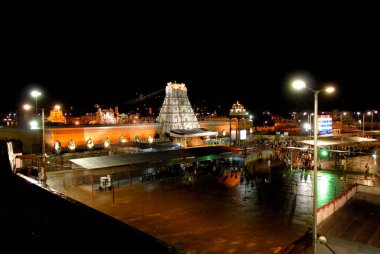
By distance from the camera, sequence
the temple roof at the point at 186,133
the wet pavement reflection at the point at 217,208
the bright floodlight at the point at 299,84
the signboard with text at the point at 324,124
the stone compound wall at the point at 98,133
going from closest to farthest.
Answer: the bright floodlight at the point at 299,84 < the wet pavement reflection at the point at 217,208 < the stone compound wall at the point at 98,133 < the signboard with text at the point at 324,124 < the temple roof at the point at 186,133

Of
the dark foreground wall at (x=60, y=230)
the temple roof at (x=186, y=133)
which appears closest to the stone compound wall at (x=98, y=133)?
→ the temple roof at (x=186, y=133)

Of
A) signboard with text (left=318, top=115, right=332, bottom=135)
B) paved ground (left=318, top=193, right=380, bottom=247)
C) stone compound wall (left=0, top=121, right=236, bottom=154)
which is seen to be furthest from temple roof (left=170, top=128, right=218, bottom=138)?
paved ground (left=318, top=193, right=380, bottom=247)

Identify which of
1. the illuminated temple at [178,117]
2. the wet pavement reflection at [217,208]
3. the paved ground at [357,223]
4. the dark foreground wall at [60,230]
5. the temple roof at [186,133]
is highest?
the illuminated temple at [178,117]

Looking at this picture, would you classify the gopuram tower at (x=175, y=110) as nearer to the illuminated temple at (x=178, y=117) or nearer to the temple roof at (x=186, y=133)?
the illuminated temple at (x=178, y=117)

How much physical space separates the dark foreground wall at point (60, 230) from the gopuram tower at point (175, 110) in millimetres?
34734

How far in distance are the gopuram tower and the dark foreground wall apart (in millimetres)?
34734

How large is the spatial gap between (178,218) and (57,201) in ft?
31.6

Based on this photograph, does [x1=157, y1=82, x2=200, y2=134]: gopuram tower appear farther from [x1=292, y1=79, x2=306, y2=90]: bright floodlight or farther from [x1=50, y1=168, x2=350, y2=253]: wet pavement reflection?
[x1=292, y1=79, x2=306, y2=90]: bright floodlight

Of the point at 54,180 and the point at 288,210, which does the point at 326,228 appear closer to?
the point at 288,210

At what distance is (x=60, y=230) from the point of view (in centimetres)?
500

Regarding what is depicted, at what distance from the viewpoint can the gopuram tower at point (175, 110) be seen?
1619 inches

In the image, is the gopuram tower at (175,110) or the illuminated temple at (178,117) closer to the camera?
the illuminated temple at (178,117)

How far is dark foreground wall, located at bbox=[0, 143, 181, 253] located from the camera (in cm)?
450

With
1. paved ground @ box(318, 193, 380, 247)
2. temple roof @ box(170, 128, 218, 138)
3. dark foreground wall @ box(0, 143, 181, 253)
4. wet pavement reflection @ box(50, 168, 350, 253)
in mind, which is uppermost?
temple roof @ box(170, 128, 218, 138)
